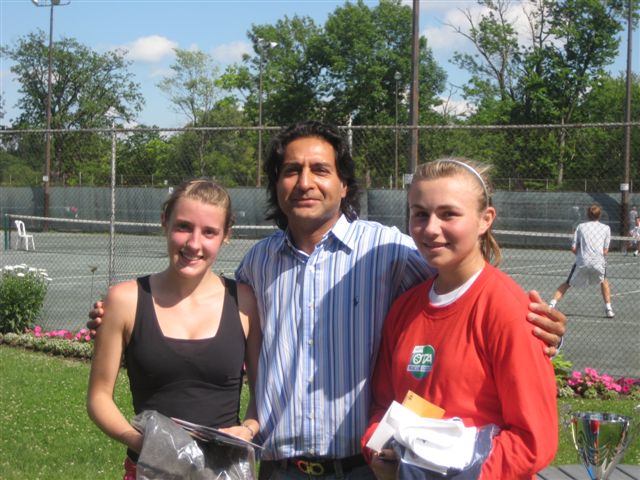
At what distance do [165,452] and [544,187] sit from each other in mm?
9337

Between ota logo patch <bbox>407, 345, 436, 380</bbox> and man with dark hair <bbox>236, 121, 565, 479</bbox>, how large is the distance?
368 mm

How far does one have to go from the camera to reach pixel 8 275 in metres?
11.0

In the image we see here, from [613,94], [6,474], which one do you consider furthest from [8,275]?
[613,94]

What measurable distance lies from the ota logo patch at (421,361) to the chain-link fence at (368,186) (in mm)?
4536

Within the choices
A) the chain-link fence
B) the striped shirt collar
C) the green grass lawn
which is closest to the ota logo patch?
the striped shirt collar

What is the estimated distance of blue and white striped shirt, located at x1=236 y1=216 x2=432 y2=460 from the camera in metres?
2.77

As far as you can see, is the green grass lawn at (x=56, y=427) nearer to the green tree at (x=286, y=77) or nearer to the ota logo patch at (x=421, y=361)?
the ota logo patch at (x=421, y=361)

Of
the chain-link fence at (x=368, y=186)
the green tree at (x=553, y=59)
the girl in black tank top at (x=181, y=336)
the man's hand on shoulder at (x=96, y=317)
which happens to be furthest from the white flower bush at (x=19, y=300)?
the green tree at (x=553, y=59)

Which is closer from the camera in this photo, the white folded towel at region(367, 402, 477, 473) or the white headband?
the white folded towel at region(367, 402, 477, 473)

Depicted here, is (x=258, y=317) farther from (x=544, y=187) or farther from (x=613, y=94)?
(x=613, y=94)

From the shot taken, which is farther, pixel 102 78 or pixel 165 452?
pixel 102 78

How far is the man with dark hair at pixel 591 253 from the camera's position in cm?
1277

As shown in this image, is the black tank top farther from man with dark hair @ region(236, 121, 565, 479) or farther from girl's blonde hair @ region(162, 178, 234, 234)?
girl's blonde hair @ region(162, 178, 234, 234)

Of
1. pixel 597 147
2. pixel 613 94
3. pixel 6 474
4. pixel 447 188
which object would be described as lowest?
pixel 6 474
